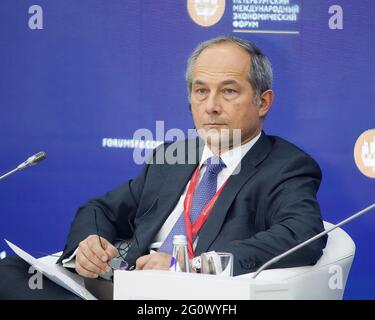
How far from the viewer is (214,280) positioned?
2.46 meters

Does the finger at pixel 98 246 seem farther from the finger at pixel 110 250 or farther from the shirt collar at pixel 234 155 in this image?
the shirt collar at pixel 234 155

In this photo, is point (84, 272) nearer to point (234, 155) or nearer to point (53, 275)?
point (53, 275)

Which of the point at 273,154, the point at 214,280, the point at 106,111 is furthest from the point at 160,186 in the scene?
the point at 214,280

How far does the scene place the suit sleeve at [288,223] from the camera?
3018mm

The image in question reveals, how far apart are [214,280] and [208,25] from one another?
6.71ft

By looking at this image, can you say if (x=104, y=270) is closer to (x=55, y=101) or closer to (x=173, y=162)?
(x=173, y=162)

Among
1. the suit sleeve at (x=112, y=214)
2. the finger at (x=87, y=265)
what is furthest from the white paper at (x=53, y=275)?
the suit sleeve at (x=112, y=214)

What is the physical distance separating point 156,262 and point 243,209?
52 centimetres

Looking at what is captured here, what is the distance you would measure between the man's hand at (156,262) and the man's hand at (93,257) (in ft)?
0.80

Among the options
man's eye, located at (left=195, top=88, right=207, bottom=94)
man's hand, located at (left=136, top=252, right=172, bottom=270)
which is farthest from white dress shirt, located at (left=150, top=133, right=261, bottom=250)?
man's hand, located at (left=136, top=252, right=172, bottom=270)

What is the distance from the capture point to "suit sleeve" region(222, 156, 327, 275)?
119 inches

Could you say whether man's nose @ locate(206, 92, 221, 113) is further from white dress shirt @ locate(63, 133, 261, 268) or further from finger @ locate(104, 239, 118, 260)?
finger @ locate(104, 239, 118, 260)

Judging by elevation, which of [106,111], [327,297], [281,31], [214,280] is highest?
[281,31]

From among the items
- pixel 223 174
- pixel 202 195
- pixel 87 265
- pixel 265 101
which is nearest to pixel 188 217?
pixel 202 195
